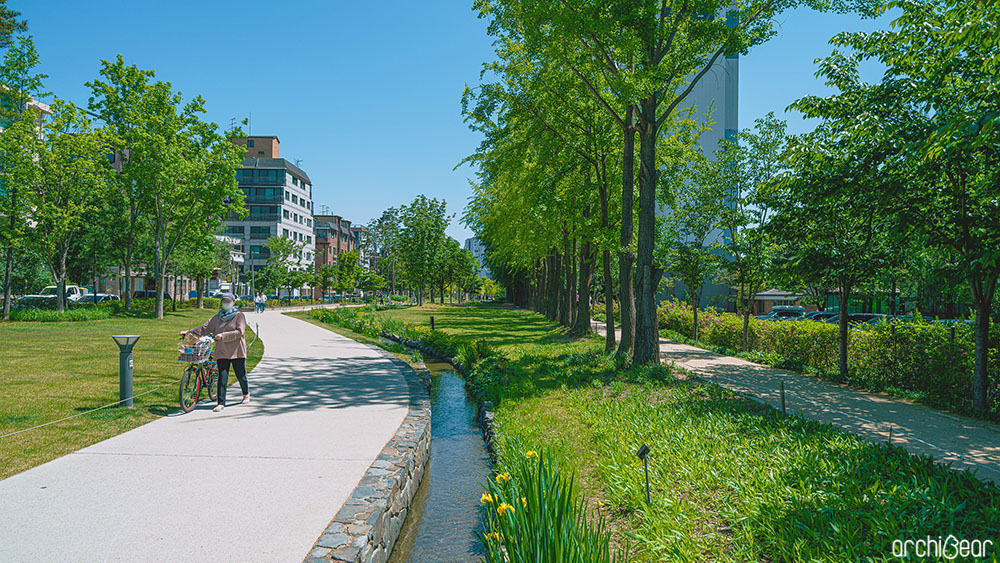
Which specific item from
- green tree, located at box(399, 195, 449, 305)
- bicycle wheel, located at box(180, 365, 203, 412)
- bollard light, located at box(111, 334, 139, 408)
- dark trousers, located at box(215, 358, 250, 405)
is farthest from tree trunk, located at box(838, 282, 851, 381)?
green tree, located at box(399, 195, 449, 305)

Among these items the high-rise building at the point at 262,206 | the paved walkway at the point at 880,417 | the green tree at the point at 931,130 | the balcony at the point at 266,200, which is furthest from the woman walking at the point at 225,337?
the balcony at the point at 266,200

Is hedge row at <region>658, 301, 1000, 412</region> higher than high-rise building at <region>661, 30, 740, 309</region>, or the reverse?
high-rise building at <region>661, 30, 740, 309</region>

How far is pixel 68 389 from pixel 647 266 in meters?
11.9

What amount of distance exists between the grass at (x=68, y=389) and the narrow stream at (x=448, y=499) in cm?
418

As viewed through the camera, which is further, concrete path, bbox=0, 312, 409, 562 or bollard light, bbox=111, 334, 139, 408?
bollard light, bbox=111, 334, 139, 408

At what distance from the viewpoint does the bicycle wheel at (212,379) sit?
8766mm

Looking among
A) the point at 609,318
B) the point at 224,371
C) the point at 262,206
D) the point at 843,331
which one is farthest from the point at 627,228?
the point at 262,206

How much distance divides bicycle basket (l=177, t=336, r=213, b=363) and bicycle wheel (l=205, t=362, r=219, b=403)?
48cm

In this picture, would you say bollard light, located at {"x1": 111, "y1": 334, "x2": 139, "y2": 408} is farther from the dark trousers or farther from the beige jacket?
the dark trousers

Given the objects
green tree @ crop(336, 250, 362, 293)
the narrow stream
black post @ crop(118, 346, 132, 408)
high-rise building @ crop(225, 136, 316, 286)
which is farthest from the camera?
high-rise building @ crop(225, 136, 316, 286)

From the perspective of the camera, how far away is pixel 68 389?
30.1 ft

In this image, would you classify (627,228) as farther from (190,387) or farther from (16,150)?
(16,150)

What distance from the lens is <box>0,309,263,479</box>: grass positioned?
6297 mm

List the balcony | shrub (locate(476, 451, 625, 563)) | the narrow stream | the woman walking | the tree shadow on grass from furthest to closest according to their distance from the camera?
the balcony, the woman walking, the narrow stream, the tree shadow on grass, shrub (locate(476, 451, 625, 563))
